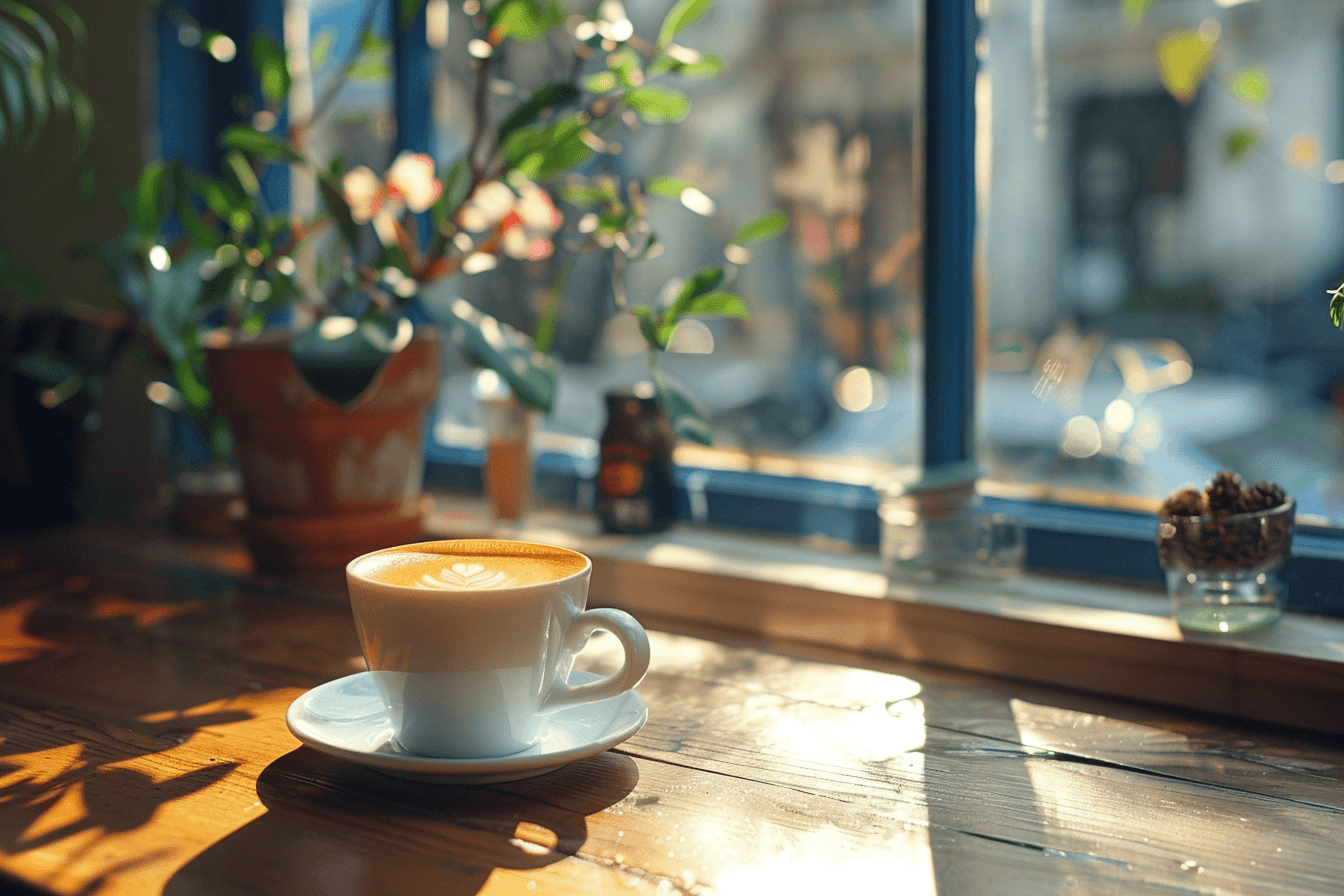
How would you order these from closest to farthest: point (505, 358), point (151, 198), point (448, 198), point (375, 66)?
point (505, 358) → point (448, 198) → point (151, 198) → point (375, 66)

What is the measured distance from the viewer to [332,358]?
89cm

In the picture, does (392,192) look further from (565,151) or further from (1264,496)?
(1264,496)

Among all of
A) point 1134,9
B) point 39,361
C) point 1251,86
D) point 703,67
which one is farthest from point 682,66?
point 39,361

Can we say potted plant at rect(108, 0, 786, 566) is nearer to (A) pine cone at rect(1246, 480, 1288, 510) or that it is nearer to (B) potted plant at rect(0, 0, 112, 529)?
(B) potted plant at rect(0, 0, 112, 529)

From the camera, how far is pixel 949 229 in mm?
1049

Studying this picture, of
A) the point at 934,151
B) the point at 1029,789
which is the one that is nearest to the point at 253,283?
the point at 934,151

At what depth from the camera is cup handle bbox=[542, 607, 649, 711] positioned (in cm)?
62

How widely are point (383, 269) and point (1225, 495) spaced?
0.79m

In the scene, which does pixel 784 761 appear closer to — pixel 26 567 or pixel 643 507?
pixel 643 507

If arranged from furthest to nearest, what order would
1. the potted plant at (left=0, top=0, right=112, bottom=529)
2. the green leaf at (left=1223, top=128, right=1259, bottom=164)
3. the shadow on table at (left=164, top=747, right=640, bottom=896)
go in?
1. the potted plant at (left=0, top=0, right=112, bottom=529)
2. the green leaf at (left=1223, top=128, right=1259, bottom=164)
3. the shadow on table at (left=164, top=747, right=640, bottom=896)

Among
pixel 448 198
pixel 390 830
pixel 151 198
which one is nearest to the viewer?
pixel 390 830

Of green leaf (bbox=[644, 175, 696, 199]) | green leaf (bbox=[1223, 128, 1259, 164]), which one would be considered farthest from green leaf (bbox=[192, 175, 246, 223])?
green leaf (bbox=[1223, 128, 1259, 164])

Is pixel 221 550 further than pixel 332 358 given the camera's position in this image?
Yes

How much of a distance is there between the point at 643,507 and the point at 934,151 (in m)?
0.46
